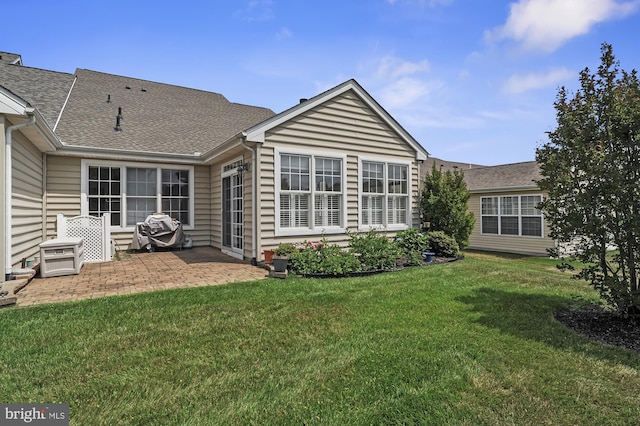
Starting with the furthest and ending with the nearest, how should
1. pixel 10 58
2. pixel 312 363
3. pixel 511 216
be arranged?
pixel 511 216
pixel 10 58
pixel 312 363

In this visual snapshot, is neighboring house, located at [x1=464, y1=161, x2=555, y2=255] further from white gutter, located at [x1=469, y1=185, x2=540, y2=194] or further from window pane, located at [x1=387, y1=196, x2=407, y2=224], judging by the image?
window pane, located at [x1=387, y1=196, x2=407, y2=224]

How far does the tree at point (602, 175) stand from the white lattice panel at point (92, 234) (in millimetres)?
9038

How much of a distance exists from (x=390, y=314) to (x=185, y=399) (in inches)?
102

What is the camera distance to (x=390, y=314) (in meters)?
4.10

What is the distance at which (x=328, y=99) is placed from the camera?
8156mm

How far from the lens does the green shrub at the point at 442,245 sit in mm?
8930

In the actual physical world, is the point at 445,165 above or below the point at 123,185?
above

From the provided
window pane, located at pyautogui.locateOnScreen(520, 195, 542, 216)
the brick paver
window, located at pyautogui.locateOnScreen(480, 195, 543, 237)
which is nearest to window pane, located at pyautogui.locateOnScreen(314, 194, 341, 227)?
the brick paver

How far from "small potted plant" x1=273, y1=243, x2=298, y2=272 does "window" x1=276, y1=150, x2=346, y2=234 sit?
1.81 ft

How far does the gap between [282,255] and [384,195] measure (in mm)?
3828

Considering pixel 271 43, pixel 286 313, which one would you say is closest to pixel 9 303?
pixel 286 313

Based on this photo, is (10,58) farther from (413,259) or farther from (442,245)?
(442,245)

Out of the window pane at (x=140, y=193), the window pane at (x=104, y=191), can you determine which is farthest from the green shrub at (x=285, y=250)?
the window pane at (x=104, y=191)

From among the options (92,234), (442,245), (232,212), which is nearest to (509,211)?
(442,245)
